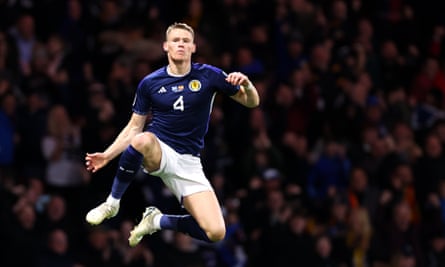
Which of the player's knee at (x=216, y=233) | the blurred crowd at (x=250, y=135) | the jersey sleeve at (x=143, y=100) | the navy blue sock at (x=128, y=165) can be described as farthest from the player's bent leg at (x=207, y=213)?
the blurred crowd at (x=250, y=135)

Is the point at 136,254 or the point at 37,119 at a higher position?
the point at 37,119

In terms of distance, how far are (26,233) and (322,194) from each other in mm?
4458

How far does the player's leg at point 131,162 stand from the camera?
32.4 ft

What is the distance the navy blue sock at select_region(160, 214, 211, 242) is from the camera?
34.2ft

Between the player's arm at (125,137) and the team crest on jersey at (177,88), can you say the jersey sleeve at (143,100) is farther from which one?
the team crest on jersey at (177,88)

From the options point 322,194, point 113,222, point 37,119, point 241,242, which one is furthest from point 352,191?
point 37,119

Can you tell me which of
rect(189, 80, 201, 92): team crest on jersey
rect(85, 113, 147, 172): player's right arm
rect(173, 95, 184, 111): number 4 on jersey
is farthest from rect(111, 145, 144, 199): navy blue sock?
rect(189, 80, 201, 92): team crest on jersey

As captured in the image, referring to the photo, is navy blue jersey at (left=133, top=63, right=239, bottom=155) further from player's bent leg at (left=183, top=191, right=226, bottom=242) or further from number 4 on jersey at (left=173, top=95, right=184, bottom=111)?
player's bent leg at (left=183, top=191, right=226, bottom=242)

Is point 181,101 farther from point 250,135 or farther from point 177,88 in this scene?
point 250,135

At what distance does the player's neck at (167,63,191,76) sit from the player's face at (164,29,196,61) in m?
0.11

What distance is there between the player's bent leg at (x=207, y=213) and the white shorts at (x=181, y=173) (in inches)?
2.3

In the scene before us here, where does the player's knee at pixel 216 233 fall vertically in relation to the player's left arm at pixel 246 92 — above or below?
below

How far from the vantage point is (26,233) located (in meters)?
13.1

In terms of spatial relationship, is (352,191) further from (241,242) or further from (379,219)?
(241,242)
